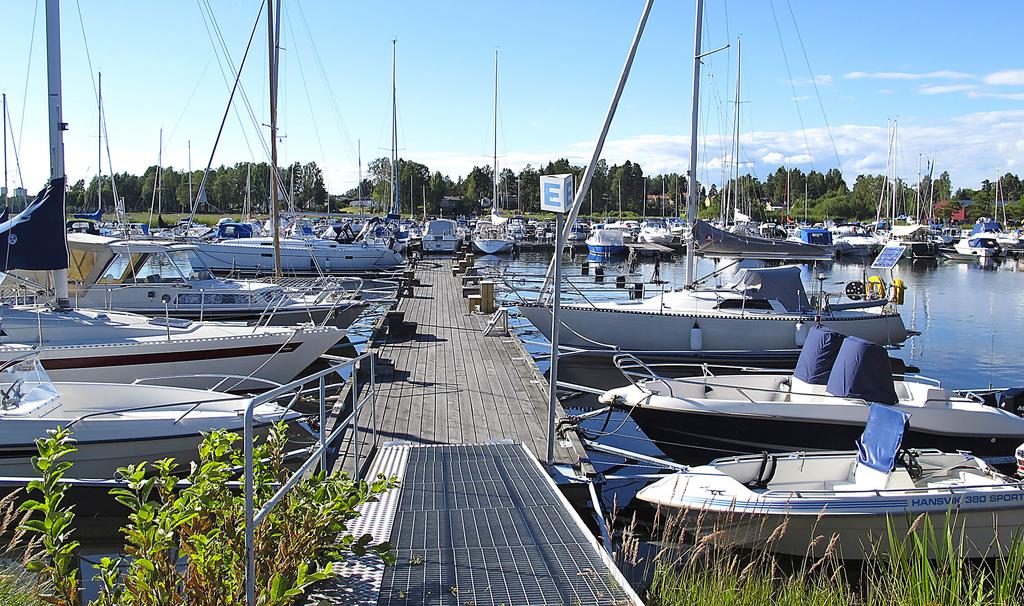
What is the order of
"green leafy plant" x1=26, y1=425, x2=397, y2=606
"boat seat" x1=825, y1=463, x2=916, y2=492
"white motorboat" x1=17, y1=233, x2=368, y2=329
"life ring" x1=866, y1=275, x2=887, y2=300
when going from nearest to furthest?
1. "green leafy plant" x1=26, y1=425, x2=397, y2=606
2. "boat seat" x1=825, y1=463, x2=916, y2=492
3. "white motorboat" x1=17, y1=233, x2=368, y2=329
4. "life ring" x1=866, y1=275, x2=887, y2=300

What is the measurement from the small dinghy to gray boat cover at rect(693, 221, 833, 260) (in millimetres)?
13239

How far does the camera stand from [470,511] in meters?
6.92

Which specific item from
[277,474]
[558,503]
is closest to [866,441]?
[558,503]

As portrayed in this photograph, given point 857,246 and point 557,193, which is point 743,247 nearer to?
point 557,193

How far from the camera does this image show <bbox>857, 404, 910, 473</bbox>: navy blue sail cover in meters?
8.47

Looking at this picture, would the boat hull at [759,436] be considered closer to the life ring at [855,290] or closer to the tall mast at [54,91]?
the tall mast at [54,91]

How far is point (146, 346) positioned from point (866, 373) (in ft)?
37.0

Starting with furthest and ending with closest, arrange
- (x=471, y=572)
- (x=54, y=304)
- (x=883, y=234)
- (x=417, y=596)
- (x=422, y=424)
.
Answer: (x=883, y=234) → (x=54, y=304) → (x=422, y=424) → (x=471, y=572) → (x=417, y=596)

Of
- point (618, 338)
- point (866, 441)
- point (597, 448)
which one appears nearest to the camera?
point (866, 441)

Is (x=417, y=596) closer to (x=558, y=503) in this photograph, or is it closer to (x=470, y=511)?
(x=470, y=511)

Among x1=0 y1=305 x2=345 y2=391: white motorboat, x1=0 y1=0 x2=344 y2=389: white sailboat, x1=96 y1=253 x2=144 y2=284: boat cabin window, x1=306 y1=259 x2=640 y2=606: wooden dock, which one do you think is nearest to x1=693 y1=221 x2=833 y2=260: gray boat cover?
x1=306 y1=259 x2=640 y2=606: wooden dock

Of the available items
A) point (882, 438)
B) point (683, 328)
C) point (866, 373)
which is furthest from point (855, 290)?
point (882, 438)

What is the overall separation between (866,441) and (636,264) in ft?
152

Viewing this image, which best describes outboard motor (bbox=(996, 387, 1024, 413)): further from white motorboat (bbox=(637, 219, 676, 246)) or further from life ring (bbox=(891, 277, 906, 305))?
white motorboat (bbox=(637, 219, 676, 246))
